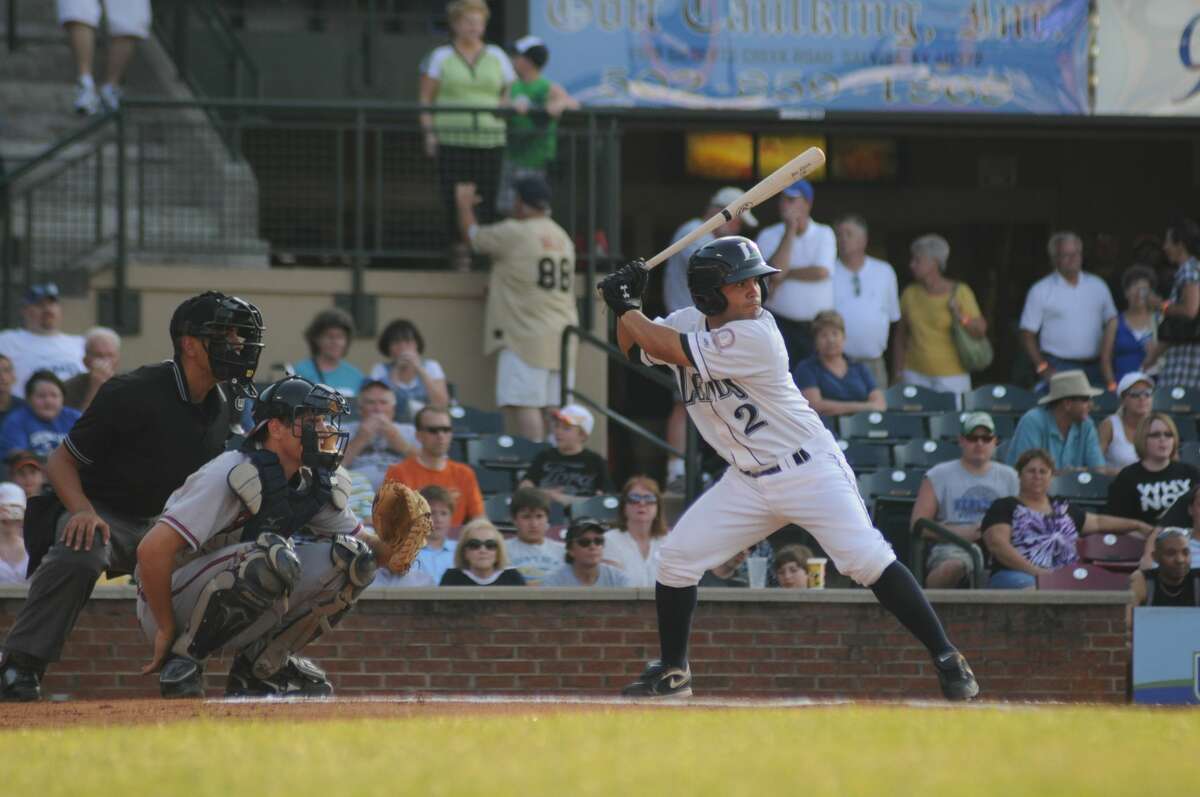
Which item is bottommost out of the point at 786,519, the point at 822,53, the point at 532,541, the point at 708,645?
the point at 708,645

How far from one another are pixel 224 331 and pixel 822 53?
23.8ft

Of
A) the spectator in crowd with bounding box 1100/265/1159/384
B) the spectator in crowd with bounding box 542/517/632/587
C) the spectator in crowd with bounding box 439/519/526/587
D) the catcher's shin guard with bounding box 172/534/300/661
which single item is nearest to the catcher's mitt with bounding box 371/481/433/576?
the catcher's shin guard with bounding box 172/534/300/661

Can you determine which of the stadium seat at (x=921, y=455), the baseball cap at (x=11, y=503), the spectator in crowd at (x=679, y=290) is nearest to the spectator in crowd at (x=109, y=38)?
the spectator in crowd at (x=679, y=290)

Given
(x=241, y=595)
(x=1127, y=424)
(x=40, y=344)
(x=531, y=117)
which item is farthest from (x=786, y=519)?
(x=531, y=117)

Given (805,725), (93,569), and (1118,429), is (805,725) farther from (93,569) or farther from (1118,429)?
(1118,429)

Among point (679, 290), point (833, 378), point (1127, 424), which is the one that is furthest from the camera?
point (679, 290)

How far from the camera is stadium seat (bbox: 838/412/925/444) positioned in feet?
38.4

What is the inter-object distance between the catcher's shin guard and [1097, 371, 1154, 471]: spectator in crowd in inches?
244

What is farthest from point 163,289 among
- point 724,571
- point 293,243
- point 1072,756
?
point 1072,756

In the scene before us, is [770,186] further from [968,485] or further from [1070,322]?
[1070,322]

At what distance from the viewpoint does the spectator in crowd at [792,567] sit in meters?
9.93

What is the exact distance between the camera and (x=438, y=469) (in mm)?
10555

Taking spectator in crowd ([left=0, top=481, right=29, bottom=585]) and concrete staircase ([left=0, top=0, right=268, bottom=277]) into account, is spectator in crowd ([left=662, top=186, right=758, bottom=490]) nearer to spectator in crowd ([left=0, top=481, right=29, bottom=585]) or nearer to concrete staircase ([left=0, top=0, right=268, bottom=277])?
concrete staircase ([left=0, top=0, right=268, bottom=277])

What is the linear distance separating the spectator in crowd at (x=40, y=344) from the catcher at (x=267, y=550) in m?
4.31
